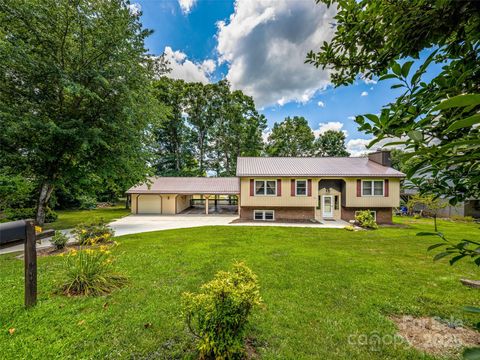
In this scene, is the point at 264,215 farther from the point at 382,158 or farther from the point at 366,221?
the point at 382,158

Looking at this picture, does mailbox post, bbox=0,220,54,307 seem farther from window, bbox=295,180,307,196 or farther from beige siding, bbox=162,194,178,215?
beige siding, bbox=162,194,178,215

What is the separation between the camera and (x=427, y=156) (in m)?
1.24

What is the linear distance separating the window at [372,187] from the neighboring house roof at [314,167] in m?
0.58

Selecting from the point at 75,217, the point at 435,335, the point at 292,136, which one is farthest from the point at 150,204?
the point at 292,136

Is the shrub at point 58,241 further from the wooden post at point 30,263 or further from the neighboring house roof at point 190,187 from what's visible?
the neighboring house roof at point 190,187

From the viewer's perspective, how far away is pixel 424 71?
149cm

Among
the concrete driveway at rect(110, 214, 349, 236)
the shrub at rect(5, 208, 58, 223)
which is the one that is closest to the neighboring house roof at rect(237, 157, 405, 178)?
the concrete driveway at rect(110, 214, 349, 236)

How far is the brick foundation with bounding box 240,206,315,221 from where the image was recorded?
49.8 ft

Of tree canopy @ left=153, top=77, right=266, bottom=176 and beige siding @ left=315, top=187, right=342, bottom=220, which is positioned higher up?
tree canopy @ left=153, top=77, right=266, bottom=176

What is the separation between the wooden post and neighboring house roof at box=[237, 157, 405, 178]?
11.8 m

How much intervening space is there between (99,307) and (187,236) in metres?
6.13

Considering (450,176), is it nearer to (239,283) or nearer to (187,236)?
(239,283)

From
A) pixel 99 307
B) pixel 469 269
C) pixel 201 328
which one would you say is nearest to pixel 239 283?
pixel 201 328

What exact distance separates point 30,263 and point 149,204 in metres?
16.1
